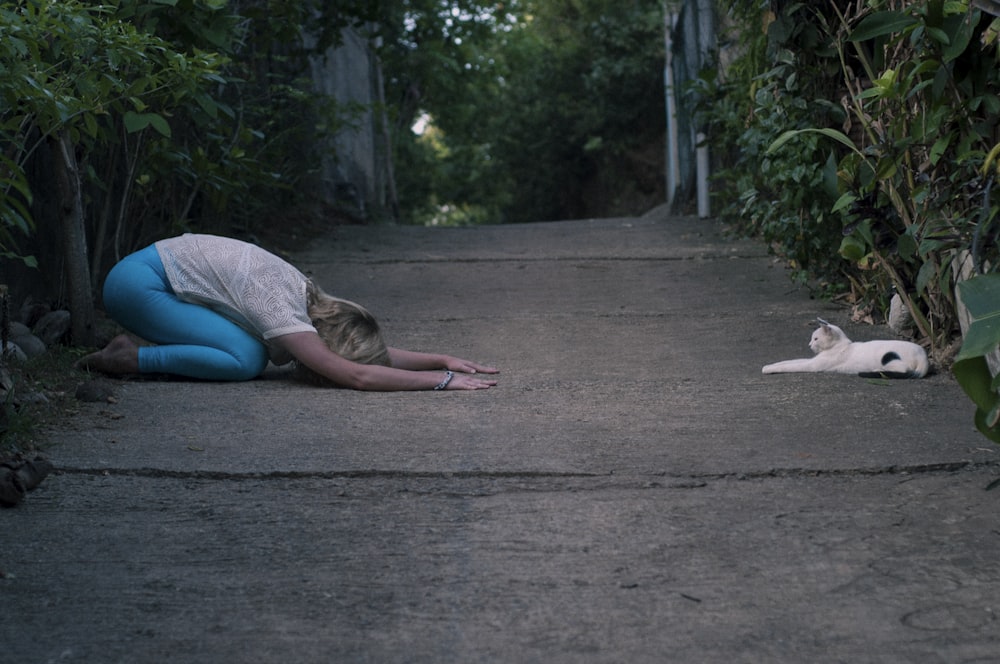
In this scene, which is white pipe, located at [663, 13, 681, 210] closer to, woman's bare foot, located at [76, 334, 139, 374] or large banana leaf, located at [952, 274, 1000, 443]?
woman's bare foot, located at [76, 334, 139, 374]

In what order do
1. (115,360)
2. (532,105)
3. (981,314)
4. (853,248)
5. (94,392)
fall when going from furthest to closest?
(532,105) < (853,248) < (115,360) < (94,392) < (981,314)

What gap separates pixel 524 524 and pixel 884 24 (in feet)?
7.52

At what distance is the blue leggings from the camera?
14.7ft

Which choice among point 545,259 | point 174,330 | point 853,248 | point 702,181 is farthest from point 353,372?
point 702,181

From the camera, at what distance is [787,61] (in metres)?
5.58

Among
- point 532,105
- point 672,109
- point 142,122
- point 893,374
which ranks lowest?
point 893,374

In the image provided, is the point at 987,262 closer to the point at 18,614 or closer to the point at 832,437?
the point at 832,437

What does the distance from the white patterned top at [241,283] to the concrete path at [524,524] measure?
287 millimetres

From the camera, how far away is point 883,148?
447cm

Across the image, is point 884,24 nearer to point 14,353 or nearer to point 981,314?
point 981,314

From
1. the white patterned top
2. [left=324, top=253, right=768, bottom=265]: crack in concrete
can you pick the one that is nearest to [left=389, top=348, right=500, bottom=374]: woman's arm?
the white patterned top

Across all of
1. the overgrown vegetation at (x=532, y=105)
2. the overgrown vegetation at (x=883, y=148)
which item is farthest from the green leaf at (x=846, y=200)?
the overgrown vegetation at (x=532, y=105)

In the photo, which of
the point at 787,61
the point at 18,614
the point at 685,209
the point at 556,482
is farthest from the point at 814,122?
the point at 685,209

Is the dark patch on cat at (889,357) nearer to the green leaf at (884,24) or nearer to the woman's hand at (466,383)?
the green leaf at (884,24)
